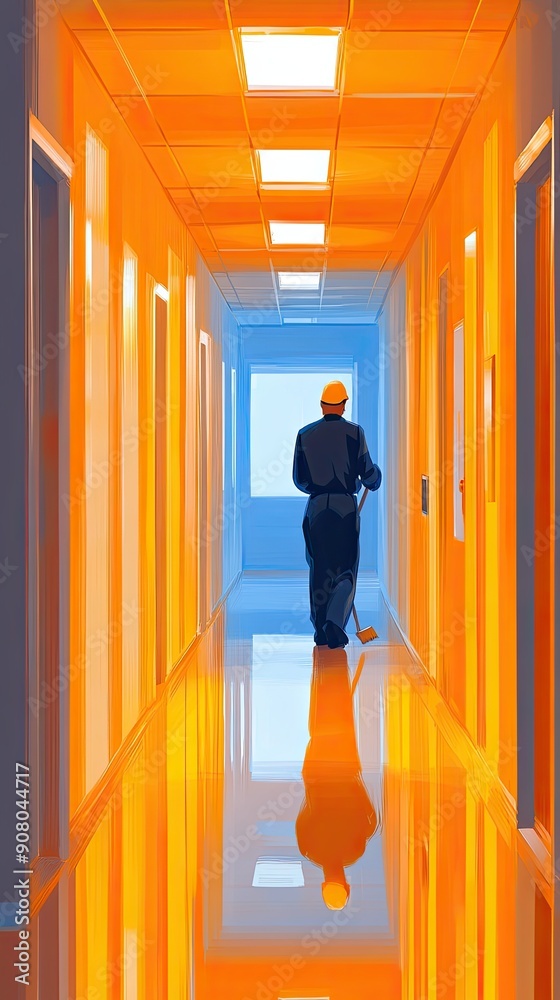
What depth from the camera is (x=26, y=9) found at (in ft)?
9.56

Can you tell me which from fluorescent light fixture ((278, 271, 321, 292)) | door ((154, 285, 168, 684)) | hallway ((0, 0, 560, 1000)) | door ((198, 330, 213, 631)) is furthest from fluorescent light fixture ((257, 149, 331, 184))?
fluorescent light fixture ((278, 271, 321, 292))

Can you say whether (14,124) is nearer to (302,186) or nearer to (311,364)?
(302,186)

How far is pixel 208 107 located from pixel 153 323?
1346mm

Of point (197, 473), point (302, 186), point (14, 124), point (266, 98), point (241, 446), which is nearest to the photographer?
point (14, 124)

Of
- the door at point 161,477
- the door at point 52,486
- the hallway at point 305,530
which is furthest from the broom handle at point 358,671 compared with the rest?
the door at point 52,486

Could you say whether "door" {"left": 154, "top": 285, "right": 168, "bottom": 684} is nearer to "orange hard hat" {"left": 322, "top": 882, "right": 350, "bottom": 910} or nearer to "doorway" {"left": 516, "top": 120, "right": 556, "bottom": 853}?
"doorway" {"left": 516, "top": 120, "right": 556, "bottom": 853}

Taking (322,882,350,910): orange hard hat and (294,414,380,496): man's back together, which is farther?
(294,414,380,496): man's back

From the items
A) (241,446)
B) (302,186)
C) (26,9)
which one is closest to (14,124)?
(26,9)

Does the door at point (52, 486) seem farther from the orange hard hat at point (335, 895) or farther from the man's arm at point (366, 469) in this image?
the man's arm at point (366, 469)

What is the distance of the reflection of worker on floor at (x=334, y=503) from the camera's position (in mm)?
7184

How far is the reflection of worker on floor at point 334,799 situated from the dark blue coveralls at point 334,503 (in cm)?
131

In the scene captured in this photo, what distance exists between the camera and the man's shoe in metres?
7.26

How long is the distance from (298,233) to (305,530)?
6.48 feet

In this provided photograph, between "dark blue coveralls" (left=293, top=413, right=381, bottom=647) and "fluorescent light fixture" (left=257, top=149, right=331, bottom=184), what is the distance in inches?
69.4
